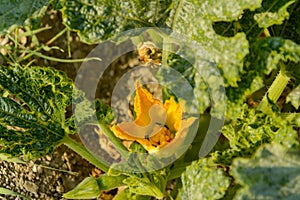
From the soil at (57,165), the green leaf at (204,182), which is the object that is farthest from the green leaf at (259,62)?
the soil at (57,165)

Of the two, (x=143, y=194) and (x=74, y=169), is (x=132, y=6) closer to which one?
(x=143, y=194)

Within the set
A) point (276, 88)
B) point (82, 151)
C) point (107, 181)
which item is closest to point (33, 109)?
point (82, 151)

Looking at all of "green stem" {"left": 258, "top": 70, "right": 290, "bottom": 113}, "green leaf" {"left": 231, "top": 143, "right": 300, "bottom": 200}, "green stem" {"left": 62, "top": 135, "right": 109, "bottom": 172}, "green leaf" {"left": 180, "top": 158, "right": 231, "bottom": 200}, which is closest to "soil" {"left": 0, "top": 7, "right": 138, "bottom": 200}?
"green stem" {"left": 62, "top": 135, "right": 109, "bottom": 172}

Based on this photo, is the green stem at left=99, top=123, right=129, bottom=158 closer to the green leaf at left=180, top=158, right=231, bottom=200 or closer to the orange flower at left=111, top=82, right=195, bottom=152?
the orange flower at left=111, top=82, right=195, bottom=152

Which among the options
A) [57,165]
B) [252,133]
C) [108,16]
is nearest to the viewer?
[108,16]

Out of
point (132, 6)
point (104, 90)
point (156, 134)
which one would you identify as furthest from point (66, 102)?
point (104, 90)

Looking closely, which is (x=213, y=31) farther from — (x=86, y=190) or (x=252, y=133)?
(x=86, y=190)
